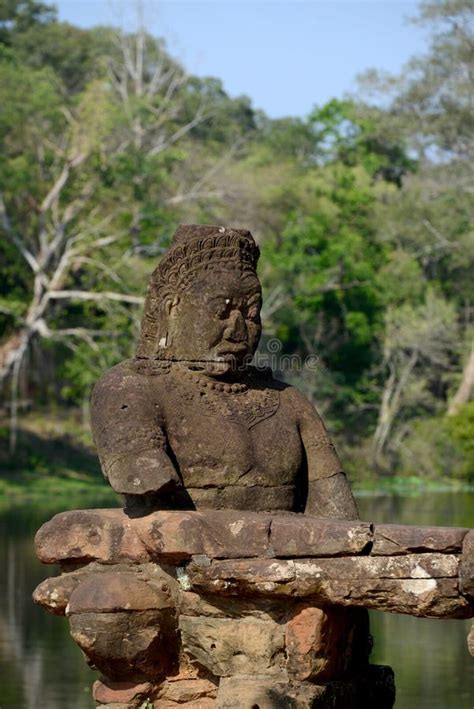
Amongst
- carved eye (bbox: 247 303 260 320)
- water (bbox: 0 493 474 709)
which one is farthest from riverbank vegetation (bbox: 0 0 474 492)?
carved eye (bbox: 247 303 260 320)

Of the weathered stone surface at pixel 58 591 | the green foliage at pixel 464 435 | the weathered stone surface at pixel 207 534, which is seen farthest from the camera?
the green foliage at pixel 464 435

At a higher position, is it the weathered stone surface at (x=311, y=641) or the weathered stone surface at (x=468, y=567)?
the weathered stone surface at (x=468, y=567)

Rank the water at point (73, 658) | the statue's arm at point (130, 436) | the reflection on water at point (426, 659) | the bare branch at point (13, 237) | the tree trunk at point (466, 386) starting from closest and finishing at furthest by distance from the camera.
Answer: the statue's arm at point (130, 436), the reflection on water at point (426, 659), the water at point (73, 658), the bare branch at point (13, 237), the tree trunk at point (466, 386)

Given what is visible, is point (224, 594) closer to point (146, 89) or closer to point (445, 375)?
point (445, 375)

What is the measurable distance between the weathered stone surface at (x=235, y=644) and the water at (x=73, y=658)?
2378 millimetres

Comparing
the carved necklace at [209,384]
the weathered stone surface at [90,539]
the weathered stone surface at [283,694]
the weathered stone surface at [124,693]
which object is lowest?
the weathered stone surface at [124,693]

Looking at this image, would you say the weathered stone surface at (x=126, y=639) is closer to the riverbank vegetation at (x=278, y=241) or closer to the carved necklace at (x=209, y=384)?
the carved necklace at (x=209, y=384)

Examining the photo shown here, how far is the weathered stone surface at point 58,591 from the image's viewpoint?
6078 mm

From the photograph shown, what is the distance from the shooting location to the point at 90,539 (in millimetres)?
6035

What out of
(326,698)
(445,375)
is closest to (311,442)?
(326,698)

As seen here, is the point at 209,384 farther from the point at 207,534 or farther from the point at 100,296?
the point at 100,296

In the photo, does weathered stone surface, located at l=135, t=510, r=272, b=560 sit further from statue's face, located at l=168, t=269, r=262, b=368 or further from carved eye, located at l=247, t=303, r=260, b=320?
carved eye, located at l=247, t=303, r=260, b=320

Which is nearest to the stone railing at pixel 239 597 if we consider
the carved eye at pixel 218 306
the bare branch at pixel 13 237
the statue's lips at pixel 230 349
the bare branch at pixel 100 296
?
the statue's lips at pixel 230 349

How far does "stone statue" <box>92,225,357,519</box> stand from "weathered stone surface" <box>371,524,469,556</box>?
831 millimetres
